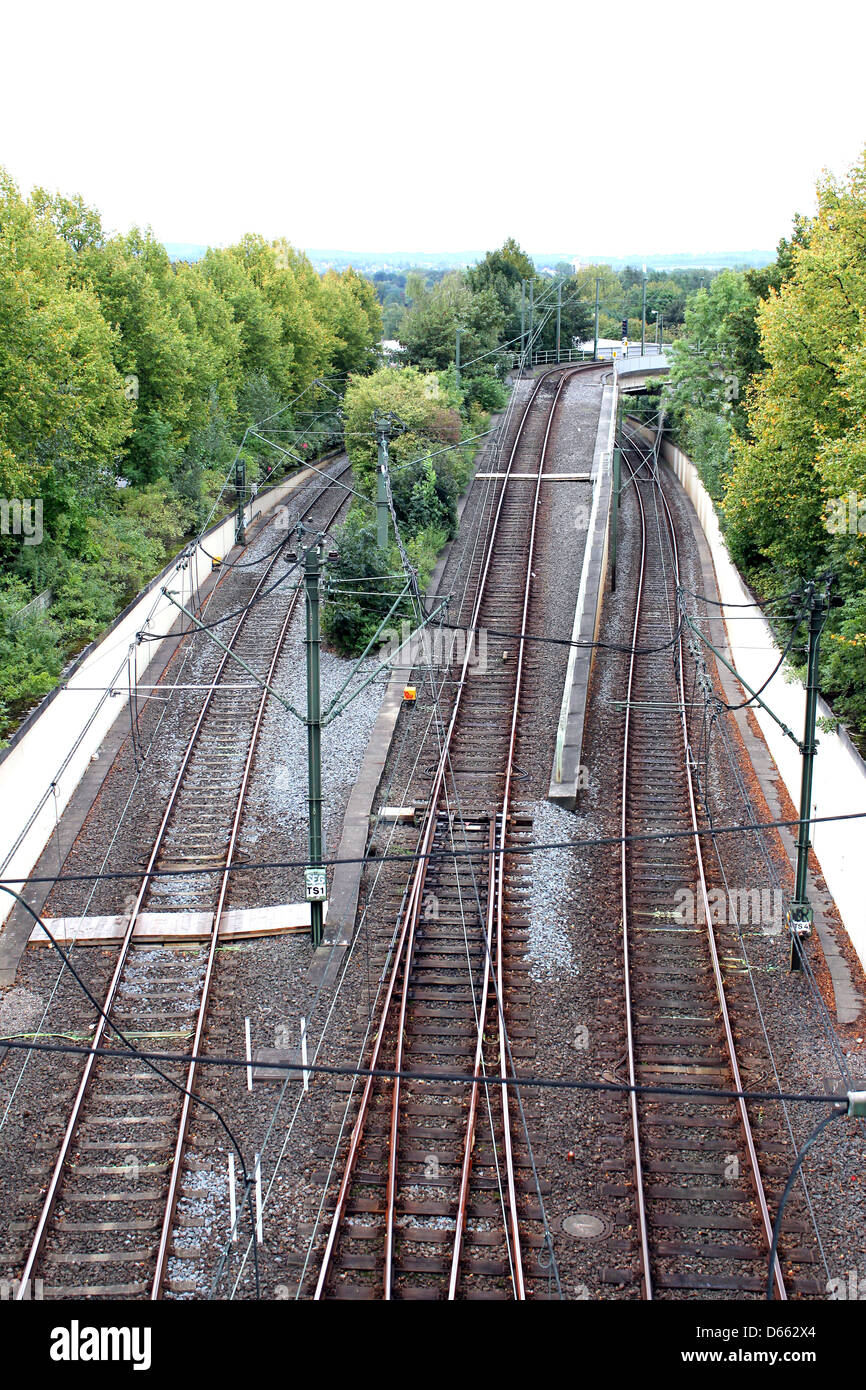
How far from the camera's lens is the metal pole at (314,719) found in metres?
14.7

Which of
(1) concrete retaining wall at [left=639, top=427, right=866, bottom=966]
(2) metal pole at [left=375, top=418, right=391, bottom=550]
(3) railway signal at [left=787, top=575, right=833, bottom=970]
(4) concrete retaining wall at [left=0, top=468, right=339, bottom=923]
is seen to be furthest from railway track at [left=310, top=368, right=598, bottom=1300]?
(2) metal pole at [left=375, top=418, right=391, bottom=550]

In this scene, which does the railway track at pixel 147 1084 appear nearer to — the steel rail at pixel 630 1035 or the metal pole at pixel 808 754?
the steel rail at pixel 630 1035

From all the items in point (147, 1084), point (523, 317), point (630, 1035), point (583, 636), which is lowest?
point (147, 1084)

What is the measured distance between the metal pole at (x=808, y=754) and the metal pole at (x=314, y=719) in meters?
5.85

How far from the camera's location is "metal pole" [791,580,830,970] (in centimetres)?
1397

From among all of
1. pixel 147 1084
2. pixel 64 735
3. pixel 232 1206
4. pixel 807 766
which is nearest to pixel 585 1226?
pixel 232 1206

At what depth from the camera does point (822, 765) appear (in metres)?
17.6

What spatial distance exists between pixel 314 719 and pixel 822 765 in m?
7.66

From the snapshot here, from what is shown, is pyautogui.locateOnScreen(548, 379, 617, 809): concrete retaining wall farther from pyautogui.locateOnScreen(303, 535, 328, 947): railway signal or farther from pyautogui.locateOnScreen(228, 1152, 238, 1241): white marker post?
pyautogui.locateOnScreen(228, 1152, 238, 1241): white marker post

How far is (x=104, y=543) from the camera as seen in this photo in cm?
2691

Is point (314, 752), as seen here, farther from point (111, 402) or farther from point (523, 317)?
point (523, 317)

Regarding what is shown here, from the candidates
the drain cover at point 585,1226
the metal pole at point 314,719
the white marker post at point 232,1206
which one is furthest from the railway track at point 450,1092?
the metal pole at point 314,719

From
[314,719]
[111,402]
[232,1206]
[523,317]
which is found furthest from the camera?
[523,317]
